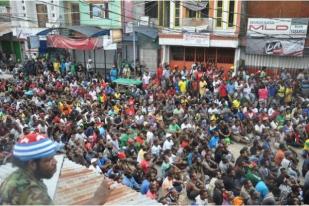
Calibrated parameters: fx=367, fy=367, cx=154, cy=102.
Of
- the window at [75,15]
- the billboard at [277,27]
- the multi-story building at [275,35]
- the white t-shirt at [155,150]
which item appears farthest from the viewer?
the window at [75,15]

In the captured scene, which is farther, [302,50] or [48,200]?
[302,50]

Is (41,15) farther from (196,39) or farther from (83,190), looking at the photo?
(83,190)

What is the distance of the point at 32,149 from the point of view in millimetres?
2832

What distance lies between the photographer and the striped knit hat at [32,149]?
9.28ft

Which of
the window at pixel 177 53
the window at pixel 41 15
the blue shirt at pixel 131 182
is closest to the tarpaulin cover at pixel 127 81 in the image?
the window at pixel 177 53

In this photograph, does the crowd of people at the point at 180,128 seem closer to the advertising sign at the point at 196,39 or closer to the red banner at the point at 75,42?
the advertising sign at the point at 196,39

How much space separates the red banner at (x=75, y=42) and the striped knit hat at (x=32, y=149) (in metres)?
18.3

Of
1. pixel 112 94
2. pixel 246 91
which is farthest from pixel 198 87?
pixel 112 94

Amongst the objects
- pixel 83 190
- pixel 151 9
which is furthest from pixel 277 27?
pixel 83 190

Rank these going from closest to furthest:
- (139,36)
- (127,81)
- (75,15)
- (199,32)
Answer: (127,81) → (199,32) → (139,36) → (75,15)

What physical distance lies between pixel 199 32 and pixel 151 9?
14.7ft

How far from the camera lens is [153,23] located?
73.6 ft

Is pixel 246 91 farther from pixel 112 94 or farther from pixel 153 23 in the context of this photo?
pixel 153 23

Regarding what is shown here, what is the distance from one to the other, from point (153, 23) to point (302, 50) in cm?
893
